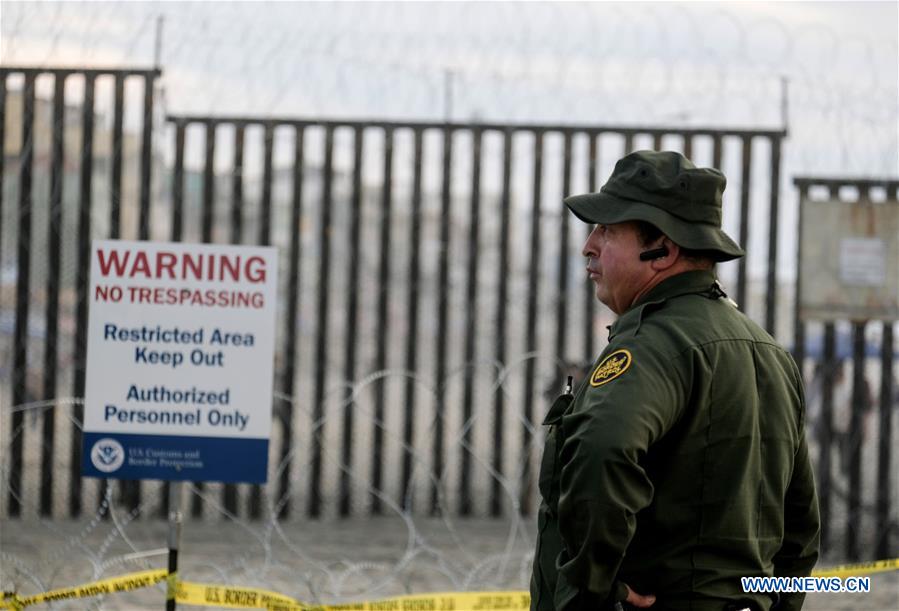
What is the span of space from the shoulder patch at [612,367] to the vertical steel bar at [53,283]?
4614 mm

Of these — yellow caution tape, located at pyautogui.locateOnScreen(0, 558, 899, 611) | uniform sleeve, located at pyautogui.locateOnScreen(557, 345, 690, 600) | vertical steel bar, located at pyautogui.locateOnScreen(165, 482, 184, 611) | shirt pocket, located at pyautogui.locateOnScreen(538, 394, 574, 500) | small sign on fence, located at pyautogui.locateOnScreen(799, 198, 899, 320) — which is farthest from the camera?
small sign on fence, located at pyautogui.locateOnScreen(799, 198, 899, 320)

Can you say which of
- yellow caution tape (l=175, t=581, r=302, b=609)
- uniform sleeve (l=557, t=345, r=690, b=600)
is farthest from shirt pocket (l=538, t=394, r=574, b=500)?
yellow caution tape (l=175, t=581, r=302, b=609)

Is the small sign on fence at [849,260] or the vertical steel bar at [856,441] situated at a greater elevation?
the small sign on fence at [849,260]

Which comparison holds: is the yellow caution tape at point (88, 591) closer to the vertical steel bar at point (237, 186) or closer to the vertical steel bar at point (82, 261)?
the vertical steel bar at point (82, 261)

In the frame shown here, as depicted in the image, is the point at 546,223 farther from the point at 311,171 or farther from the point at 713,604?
the point at 713,604

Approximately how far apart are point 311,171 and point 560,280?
1.56m

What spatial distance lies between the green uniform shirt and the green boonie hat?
0.09 m

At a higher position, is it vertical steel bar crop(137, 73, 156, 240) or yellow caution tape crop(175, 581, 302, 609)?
vertical steel bar crop(137, 73, 156, 240)

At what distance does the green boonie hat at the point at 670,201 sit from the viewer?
2.38 metres

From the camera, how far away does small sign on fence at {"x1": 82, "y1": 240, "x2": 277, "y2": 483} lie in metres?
3.92

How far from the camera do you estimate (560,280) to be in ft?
20.9

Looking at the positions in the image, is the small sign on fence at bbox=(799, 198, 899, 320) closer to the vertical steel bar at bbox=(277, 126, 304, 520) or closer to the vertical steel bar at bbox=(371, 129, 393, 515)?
the vertical steel bar at bbox=(371, 129, 393, 515)

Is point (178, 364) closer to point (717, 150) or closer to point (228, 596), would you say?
point (228, 596)

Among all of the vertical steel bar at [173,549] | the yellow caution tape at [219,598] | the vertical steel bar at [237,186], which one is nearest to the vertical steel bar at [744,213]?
the yellow caution tape at [219,598]
